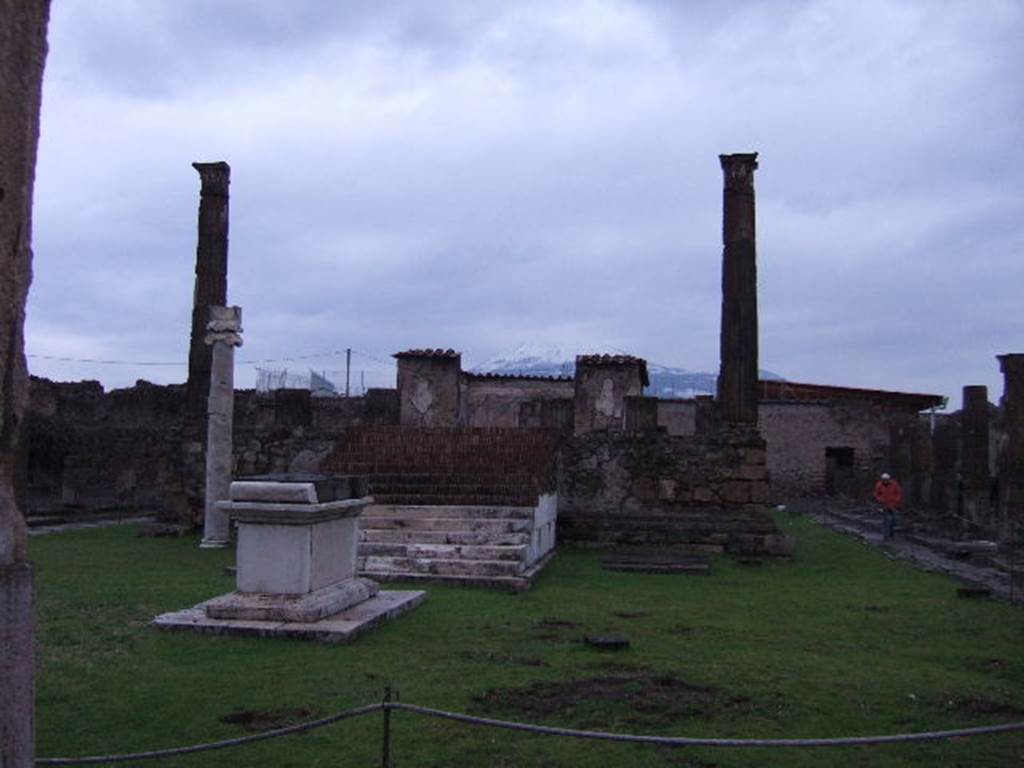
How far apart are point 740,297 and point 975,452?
7.42 metres

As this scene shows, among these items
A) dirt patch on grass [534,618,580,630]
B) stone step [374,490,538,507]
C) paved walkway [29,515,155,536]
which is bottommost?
paved walkway [29,515,155,536]

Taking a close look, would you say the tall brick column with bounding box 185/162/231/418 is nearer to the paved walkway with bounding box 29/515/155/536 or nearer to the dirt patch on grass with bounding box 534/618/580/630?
the paved walkway with bounding box 29/515/155/536

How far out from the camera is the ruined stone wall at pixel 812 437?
35.8 m

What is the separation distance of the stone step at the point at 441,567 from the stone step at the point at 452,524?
3.02 feet

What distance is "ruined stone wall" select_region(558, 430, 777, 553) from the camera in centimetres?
1499

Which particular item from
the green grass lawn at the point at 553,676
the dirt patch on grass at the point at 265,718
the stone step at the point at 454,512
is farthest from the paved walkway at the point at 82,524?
the dirt patch on grass at the point at 265,718

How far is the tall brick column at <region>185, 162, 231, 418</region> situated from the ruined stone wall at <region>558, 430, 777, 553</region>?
21.3 feet

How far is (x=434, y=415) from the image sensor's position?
20078 mm

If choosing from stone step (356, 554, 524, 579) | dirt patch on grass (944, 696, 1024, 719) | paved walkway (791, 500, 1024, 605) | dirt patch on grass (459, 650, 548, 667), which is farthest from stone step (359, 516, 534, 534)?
dirt patch on grass (944, 696, 1024, 719)

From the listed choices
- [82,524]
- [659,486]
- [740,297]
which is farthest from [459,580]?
[82,524]

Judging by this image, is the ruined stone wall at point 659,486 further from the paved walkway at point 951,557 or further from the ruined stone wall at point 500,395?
the ruined stone wall at point 500,395

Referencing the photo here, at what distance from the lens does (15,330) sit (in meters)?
2.85

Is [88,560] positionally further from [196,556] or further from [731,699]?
[731,699]

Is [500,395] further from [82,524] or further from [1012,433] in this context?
[1012,433]
